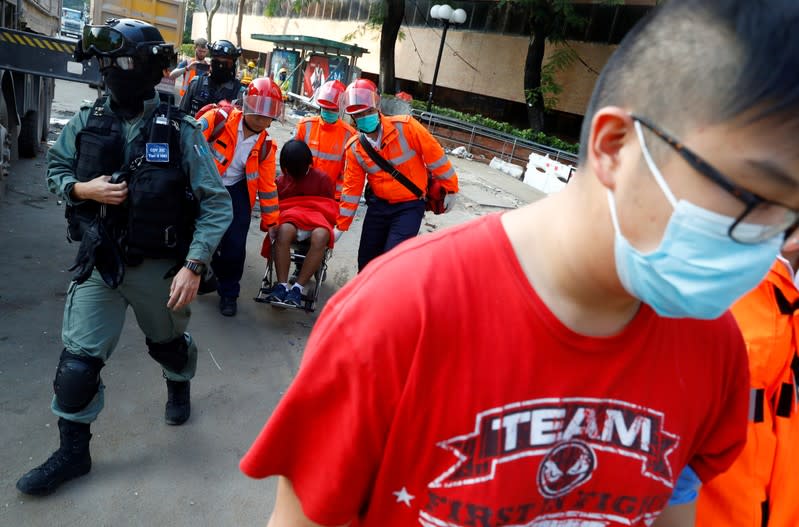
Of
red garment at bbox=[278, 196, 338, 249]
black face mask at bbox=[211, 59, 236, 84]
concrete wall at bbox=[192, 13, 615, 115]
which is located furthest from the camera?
concrete wall at bbox=[192, 13, 615, 115]

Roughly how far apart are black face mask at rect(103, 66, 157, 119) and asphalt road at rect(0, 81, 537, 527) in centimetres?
170

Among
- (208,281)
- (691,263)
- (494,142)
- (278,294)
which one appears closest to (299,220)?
(278,294)

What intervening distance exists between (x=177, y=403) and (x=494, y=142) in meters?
15.4

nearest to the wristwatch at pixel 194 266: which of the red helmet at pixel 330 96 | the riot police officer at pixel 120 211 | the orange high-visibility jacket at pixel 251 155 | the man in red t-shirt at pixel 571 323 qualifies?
the riot police officer at pixel 120 211

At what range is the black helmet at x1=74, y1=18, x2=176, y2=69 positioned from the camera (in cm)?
263

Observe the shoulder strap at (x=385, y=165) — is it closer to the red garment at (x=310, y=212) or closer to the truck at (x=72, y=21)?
the red garment at (x=310, y=212)

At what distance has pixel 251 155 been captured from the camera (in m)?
4.88

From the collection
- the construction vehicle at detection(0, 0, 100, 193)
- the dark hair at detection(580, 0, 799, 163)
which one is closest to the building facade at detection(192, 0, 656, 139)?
the construction vehicle at detection(0, 0, 100, 193)

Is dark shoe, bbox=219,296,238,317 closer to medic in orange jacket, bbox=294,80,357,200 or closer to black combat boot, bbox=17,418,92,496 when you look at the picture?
medic in orange jacket, bbox=294,80,357,200

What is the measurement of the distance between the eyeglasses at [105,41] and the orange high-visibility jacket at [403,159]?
253cm

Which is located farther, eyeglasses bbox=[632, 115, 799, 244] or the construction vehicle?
the construction vehicle

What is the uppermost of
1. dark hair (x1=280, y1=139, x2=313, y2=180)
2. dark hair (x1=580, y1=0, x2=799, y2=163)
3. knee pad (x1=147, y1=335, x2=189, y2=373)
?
dark hair (x1=580, y1=0, x2=799, y2=163)

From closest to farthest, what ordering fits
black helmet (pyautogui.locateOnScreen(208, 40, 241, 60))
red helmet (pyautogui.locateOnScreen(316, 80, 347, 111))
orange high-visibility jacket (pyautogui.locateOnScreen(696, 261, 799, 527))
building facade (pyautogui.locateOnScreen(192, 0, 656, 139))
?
orange high-visibility jacket (pyautogui.locateOnScreen(696, 261, 799, 527)) < red helmet (pyautogui.locateOnScreen(316, 80, 347, 111)) < black helmet (pyautogui.locateOnScreen(208, 40, 241, 60)) < building facade (pyautogui.locateOnScreen(192, 0, 656, 139))

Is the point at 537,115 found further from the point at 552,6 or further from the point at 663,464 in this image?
the point at 663,464
